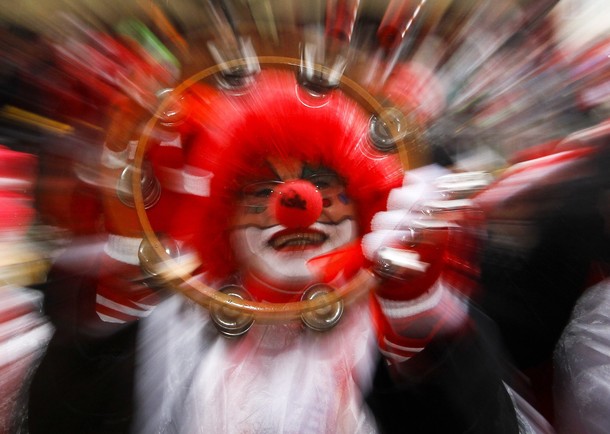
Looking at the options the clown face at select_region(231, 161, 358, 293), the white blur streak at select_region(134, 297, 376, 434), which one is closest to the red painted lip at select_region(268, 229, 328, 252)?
the clown face at select_region(231, 161, 358, 293)

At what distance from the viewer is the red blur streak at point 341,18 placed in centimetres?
83

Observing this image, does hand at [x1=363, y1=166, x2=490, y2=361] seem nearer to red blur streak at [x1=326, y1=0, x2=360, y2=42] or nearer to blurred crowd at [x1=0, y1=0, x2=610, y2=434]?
blurred crowd at [x1=0, y1=0, x2=610, y2=434]

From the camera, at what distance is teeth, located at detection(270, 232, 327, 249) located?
0.56 metres

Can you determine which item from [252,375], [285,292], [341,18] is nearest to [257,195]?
[285,292]

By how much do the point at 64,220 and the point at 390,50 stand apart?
65cm

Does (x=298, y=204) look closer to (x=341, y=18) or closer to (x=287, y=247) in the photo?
(x=287, y=247)

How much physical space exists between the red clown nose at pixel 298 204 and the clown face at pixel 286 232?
3cm

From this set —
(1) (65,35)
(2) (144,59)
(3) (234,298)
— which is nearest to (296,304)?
(3) (234,298)

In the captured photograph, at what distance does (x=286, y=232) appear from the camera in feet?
1.82

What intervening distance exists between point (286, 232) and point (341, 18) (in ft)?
1.69

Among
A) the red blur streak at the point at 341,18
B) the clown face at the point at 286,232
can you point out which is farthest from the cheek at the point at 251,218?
the red blur streak at the point at 341,18

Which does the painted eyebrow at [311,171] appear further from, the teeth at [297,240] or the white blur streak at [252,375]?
the white blur streak at [252,375]

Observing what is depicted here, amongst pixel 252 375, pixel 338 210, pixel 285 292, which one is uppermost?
pixel 338 210

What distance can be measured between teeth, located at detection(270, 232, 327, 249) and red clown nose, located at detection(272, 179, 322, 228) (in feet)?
0.16
